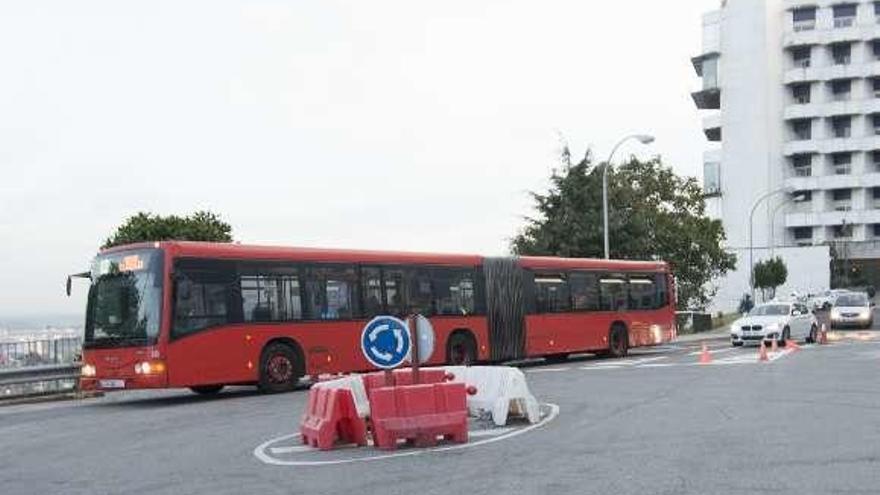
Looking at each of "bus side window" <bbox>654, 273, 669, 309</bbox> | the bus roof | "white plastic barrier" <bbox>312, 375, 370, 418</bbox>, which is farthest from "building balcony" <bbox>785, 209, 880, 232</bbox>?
"white plastic barrier" <bbox>312, 375, 370, 418</bbox>

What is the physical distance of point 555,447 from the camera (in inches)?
436

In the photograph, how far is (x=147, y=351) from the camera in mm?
18734

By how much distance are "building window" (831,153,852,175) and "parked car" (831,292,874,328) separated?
5660cm

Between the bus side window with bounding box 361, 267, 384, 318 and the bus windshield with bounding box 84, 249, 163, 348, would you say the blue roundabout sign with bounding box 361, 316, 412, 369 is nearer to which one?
the bus windshield with bounding box 84, 249, 163, 348

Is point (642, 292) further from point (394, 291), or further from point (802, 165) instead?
point (802, 165)

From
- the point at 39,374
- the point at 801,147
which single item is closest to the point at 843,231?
the point at 801,147

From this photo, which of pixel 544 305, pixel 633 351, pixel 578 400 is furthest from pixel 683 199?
pixel 578 400

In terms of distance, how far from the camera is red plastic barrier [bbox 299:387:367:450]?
11.8 metres

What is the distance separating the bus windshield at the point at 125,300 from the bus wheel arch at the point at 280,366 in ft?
8.15

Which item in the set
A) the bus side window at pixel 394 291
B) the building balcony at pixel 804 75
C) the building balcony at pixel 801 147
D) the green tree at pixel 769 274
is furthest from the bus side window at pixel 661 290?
the building balcony at pixel 804 75

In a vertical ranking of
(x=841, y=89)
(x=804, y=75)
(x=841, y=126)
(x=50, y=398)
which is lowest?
(x=50, y=398)

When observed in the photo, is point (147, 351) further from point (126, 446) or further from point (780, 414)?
point (780, 414)

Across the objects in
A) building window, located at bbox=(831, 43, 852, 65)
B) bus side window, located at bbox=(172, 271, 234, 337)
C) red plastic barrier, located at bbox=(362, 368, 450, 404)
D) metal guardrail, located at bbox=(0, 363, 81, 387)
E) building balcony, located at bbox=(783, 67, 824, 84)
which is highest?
building window, located at bbox=(831, 43, 852, 65)

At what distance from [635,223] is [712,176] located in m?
57.0
